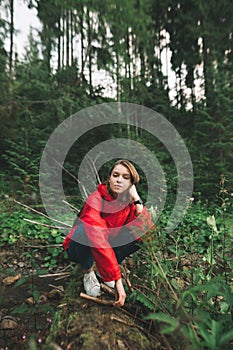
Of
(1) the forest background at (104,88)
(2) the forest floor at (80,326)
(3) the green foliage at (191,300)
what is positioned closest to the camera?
(3) the green foliage at (191,300)

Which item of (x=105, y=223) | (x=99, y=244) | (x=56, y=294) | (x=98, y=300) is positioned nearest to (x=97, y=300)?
(x=98, y=300)

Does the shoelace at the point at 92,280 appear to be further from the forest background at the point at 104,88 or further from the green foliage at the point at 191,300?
the forest background at the point at 104,88

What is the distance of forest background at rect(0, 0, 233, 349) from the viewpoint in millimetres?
7152

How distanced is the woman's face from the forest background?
3711 millimetres

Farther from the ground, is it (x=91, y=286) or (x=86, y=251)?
(x=86, y=251)

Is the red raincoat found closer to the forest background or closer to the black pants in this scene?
the black pants

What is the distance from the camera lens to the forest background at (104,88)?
7152mm

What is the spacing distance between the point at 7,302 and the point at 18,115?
6.18 m

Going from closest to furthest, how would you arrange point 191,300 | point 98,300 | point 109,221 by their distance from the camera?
1. point 191,300
2. point 98,300
3. point 109,221

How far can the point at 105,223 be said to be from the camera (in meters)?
1.86

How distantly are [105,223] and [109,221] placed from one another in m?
0.12

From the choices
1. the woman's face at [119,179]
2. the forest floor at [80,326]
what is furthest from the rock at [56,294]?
the woman's face at [119,179]

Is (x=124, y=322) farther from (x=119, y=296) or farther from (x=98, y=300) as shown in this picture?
(x=98, y=300)

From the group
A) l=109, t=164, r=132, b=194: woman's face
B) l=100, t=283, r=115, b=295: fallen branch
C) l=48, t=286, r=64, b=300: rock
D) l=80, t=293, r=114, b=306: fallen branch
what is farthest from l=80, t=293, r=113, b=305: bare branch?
l=48, t=286, r=64, b=300: rock
